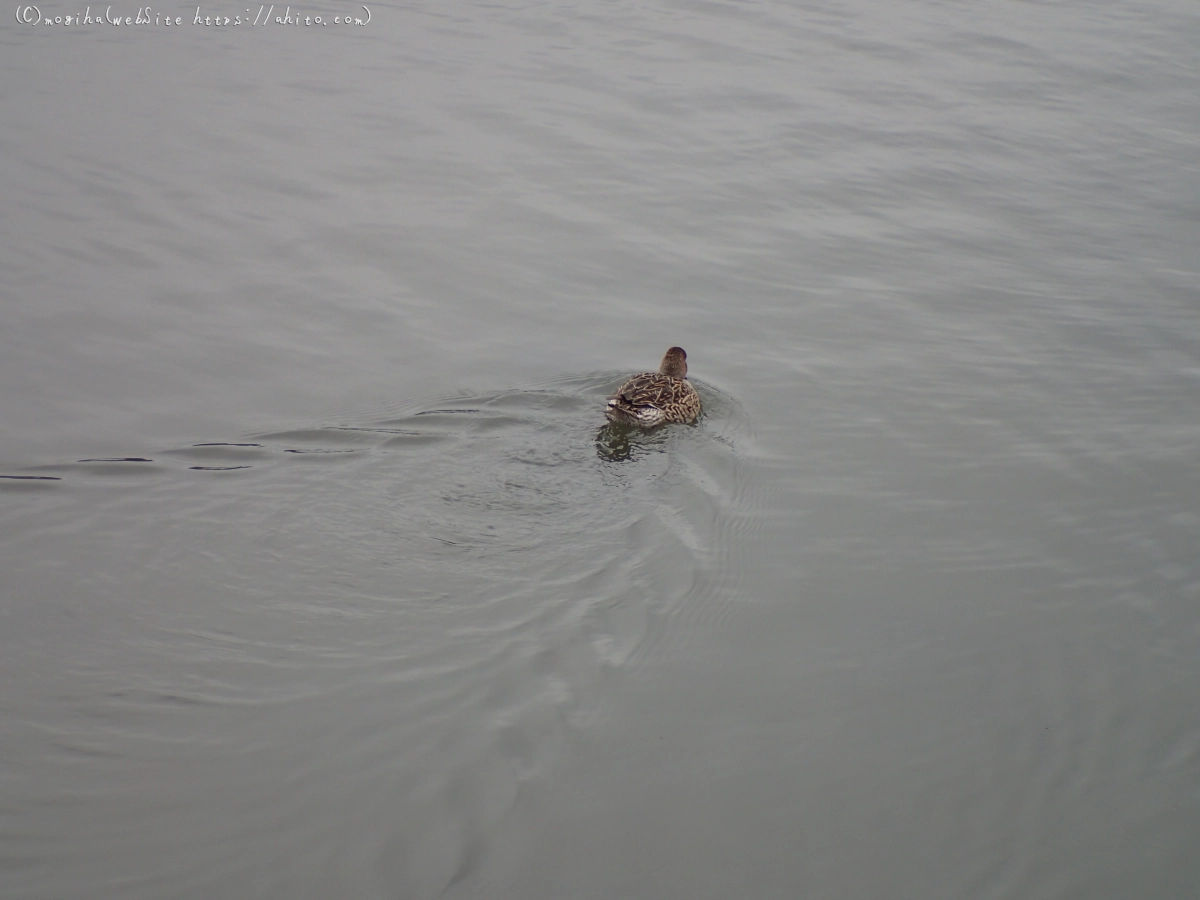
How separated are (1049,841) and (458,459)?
4.41m

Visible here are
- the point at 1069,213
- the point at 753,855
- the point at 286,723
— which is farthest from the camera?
the point at 1069,213

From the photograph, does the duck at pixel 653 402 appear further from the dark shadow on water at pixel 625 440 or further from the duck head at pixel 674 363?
the duck head at pixel 674 363

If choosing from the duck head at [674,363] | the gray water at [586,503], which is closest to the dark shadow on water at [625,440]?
the gray water at [586,503]

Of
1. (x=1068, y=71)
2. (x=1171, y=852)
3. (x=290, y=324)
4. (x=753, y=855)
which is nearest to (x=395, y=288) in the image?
(x=290, y=324)

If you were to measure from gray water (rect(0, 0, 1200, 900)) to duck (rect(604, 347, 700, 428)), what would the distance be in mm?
181

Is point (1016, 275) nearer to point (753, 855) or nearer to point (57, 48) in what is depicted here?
point (753, 855)

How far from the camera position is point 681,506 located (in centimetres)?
749

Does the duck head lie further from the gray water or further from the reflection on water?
the reflection on water

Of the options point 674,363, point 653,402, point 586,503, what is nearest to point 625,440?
point 653,402

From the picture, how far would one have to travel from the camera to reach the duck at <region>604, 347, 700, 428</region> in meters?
8.44

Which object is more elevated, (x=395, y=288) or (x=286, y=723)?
(x=395, y=288)

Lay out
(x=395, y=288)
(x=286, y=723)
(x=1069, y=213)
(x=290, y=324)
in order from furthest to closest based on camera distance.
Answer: (x=1069, y=213), (x=395, y=288), (x=290, y=324), (x=286, y=723)

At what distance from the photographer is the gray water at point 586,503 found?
478 cm

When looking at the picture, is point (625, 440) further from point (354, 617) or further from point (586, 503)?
point (354, 617)
